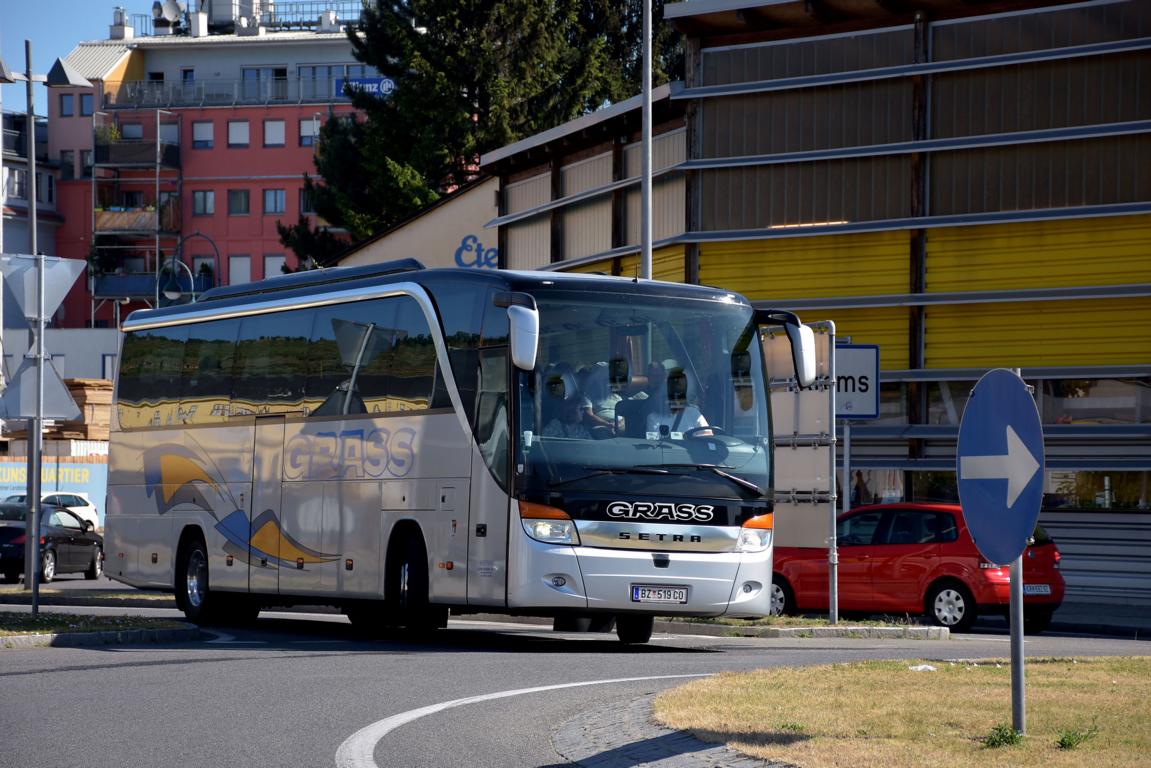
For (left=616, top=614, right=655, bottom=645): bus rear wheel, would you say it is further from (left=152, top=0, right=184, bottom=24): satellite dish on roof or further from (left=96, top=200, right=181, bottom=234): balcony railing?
(left=152, top=0, right=184, bottom=24): satellite dish on roof

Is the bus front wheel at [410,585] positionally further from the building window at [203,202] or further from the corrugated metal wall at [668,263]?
the building window at [203,202]

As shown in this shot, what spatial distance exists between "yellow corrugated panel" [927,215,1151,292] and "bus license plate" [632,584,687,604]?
15239 mm

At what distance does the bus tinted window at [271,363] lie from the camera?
20.2m

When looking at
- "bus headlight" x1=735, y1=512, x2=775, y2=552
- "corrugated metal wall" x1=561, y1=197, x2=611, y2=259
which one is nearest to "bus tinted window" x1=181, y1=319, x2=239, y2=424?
"bus headlight" x1=735, y1=512, x2=775, y2=552

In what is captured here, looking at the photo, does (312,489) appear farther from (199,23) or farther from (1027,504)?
(199,23)

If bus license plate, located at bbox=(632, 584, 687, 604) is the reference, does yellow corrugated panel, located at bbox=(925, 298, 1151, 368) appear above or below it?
above

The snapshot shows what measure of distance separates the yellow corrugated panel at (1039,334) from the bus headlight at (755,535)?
13.9 meters

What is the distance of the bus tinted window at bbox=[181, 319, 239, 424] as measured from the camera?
71.2 ft

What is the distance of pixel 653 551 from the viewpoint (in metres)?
16.8

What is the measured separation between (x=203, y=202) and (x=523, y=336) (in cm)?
8905

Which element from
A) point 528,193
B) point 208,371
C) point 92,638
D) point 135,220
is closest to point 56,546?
point 528,193

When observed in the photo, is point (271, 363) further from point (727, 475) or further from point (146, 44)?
point (146, 44)

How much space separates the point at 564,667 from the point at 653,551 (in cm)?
205

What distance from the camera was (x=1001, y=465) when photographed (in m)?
9.20
